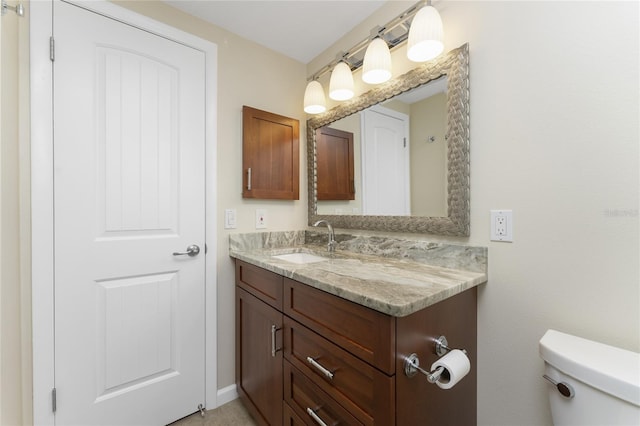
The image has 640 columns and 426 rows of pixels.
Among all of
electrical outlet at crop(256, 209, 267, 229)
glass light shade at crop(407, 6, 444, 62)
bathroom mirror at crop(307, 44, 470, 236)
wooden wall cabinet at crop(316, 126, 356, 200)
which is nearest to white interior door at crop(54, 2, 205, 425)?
electrical outlet at crop(256, 209, 267, 229)

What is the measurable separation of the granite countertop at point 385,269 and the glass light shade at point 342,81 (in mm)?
868

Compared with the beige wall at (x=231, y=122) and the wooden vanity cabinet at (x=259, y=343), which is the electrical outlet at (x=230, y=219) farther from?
the wooden vanity cabinet at (x=259, y=343)

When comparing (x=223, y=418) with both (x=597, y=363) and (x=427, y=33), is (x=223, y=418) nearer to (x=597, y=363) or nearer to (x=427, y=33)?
(x=597, y=363)

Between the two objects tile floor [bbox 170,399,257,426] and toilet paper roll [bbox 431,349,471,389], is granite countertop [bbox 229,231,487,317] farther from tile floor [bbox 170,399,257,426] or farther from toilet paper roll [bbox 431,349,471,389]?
tile floor [bbox 170,399,257,426]

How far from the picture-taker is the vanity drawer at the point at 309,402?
901 millimetres

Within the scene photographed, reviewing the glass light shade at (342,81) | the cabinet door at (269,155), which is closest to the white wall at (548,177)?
the glass light shade at (342,81)

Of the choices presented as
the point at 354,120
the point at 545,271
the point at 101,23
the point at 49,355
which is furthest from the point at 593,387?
the point at 101,23

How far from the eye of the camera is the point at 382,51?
1.35 meters

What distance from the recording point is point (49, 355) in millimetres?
1188

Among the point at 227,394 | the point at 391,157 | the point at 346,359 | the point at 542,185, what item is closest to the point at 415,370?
the point at 346,359

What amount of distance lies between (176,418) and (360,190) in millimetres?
1643

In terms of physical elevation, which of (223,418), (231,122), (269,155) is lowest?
(223,418)

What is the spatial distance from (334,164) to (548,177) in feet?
3.74

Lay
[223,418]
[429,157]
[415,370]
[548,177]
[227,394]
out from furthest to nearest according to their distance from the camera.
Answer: [227,394], [223,418], [429,157], [548,177], [415,370]
